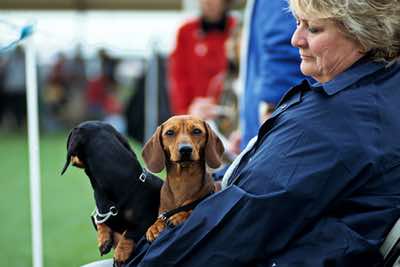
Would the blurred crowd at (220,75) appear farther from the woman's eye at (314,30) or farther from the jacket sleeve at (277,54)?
the woman's eye at (314,30)

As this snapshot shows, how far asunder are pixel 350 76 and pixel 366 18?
7.2 inches

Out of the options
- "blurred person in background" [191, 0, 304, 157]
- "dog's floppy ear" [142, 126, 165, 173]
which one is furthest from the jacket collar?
"blurred person in background" [191, 0, 304, 157]

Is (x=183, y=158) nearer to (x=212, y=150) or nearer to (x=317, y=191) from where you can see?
(x=212, y=150)

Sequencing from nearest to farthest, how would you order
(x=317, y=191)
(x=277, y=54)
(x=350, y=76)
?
(x=317, y=191) → (x=350, y=76) → (x=277, y=54)

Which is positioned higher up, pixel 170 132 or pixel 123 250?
pixel 170 132

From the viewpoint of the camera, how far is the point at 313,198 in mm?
1885

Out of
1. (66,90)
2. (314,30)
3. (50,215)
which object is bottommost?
(66,90)

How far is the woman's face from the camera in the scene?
82.1 inches

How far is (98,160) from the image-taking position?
2172 mm

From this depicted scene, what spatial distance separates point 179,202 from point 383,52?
2.52 ft

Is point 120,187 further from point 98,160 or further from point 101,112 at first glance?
point 101,112

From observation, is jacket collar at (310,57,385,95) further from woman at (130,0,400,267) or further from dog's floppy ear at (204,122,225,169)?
dog's floppy ear at (204,122,225,169)

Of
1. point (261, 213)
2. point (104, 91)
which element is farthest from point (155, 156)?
point (104, 91)

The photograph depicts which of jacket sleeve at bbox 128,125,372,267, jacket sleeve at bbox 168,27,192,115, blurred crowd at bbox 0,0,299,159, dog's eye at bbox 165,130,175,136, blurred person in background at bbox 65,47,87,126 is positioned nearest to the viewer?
jacket sleeve at bbox 128,125,372,267
